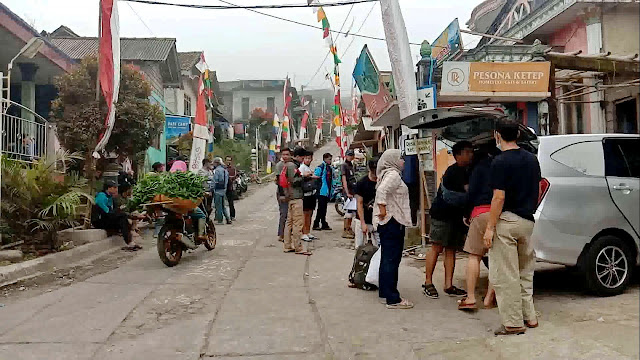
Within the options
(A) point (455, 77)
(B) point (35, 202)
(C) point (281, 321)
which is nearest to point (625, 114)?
(A) point (455, 77)

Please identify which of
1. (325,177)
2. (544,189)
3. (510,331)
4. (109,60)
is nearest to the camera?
(510,331)

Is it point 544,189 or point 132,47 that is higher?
point 132,47

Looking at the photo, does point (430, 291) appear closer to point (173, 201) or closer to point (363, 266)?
point (363, 266)

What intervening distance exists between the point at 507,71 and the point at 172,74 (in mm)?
19915

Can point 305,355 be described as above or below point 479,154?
below

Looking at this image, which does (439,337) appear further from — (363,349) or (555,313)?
(555,313)

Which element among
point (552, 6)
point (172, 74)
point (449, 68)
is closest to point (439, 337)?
point (449, 68)

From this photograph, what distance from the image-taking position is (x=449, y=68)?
8883 millimetres

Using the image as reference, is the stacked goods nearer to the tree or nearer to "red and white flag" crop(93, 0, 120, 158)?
"red and white flag" crop(93, 0, 120, 158)

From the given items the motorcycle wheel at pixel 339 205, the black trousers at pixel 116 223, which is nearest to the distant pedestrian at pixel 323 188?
the motorcycle wheel at pixel 339 205

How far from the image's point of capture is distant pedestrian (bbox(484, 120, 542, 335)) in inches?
170

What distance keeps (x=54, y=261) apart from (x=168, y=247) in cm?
163

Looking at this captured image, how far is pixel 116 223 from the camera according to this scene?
9.43 metres

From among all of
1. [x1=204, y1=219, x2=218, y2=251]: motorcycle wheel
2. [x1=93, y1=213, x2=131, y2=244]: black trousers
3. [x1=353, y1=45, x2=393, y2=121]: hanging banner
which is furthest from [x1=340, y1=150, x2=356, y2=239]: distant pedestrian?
[x1=93, y1=213, x2=131, y2=244]: black trousers
